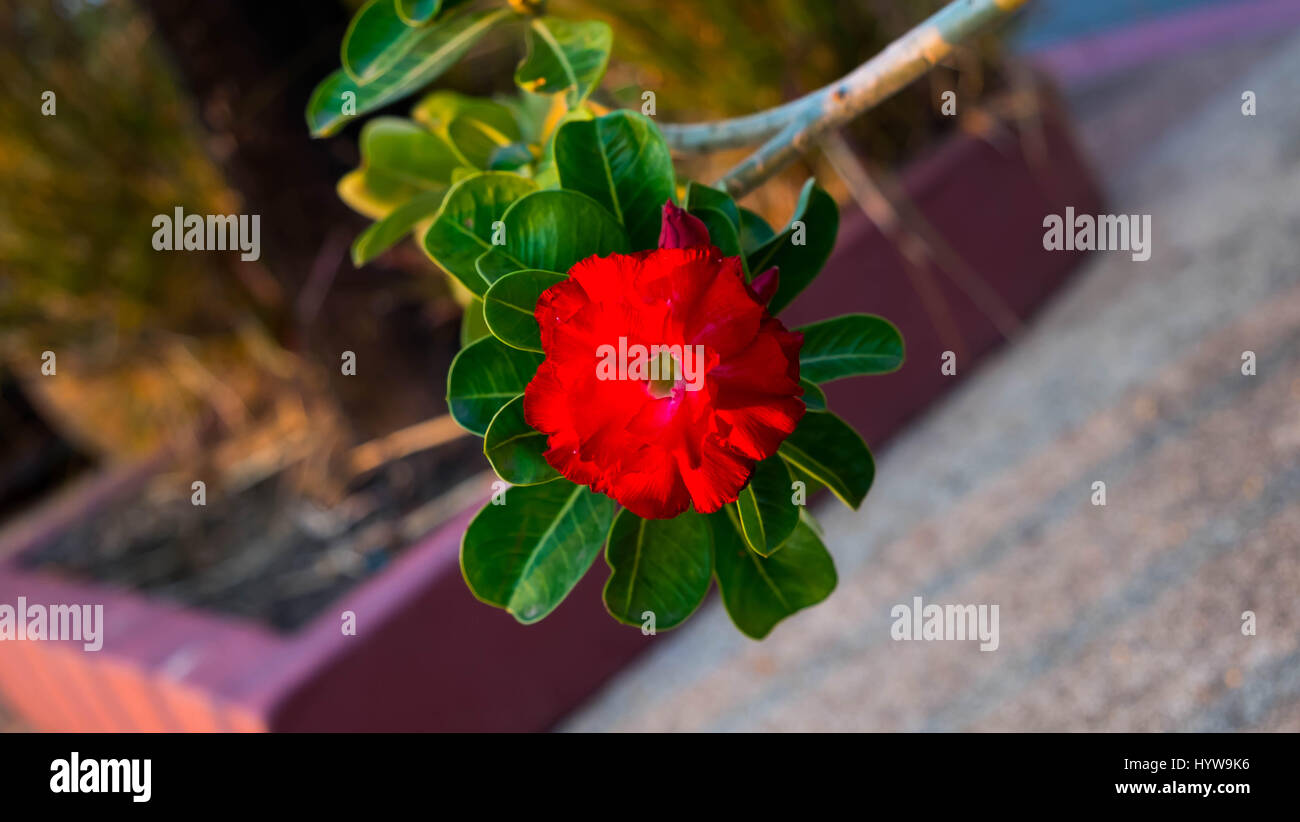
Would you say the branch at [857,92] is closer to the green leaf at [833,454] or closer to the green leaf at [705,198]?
the green leaf at [705,198]

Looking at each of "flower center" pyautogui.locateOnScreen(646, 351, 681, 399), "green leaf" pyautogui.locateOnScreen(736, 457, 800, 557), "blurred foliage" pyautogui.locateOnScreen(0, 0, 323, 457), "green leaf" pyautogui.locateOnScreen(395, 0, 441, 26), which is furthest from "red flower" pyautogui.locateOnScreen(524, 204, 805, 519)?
"blurred foliage" pyautogui.locateOnScreen(0, 0, 323, 457)

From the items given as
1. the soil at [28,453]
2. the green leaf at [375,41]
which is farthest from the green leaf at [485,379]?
the soil at [28,453]

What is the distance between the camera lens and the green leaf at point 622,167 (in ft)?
2.97

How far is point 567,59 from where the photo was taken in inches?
40.3

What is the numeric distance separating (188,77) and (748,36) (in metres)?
1.19

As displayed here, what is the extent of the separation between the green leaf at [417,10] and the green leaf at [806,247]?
393 millimetres

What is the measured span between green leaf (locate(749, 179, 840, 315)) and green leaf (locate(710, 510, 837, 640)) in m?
0.20

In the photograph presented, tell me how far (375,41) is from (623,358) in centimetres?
55

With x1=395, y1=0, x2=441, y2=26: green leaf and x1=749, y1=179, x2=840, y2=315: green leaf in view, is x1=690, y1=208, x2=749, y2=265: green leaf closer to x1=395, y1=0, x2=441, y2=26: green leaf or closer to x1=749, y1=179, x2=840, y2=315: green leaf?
x1=749, y1=179, x2=840, y2=315: green leaf

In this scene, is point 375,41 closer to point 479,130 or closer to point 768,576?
point 479,130

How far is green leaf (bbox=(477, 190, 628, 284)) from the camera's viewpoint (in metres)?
0.85

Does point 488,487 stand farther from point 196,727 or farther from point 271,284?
point 271,284

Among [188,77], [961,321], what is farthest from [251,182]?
[961,321]

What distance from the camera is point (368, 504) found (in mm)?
2547
